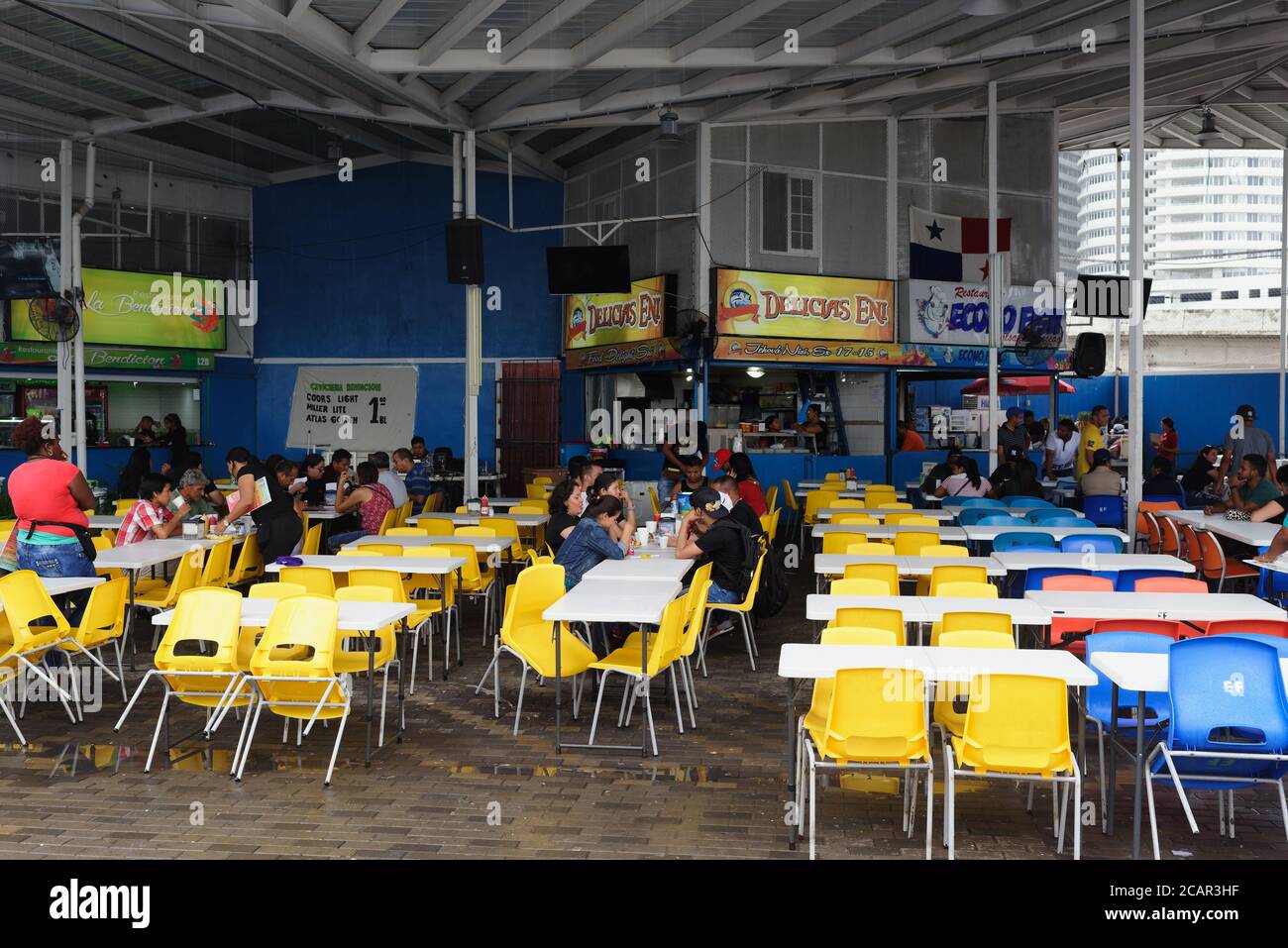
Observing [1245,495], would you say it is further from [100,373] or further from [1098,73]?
[100,373]

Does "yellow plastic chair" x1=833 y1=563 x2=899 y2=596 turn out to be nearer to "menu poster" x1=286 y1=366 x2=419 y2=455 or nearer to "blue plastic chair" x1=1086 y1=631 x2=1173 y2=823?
"blue plastic chair" x1=1086 y1=631 x2=1173 y2=823

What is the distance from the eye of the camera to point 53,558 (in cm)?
733

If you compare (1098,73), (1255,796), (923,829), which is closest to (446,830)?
(923,829)

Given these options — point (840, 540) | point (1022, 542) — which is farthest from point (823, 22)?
point (1022, 542)

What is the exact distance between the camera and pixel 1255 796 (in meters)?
5.58

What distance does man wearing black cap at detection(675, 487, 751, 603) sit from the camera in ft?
26.2

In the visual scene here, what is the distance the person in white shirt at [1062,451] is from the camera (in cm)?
1684

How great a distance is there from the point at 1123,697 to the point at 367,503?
23.2 feet

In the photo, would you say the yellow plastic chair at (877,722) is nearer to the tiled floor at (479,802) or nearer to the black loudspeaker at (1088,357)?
the tiled floor at (479,802)

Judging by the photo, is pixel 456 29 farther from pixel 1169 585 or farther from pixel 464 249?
pixel 1169 585

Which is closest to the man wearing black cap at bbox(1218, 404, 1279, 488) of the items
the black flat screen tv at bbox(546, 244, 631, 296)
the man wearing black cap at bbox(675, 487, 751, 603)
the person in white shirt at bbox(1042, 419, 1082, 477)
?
the person in white shirt at bbox(1042, 419, 1082, 477)

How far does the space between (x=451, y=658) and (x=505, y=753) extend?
2608 millimetres

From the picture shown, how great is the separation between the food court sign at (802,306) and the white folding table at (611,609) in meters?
10.2

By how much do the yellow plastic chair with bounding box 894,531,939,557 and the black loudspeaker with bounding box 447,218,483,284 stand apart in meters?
7.11
